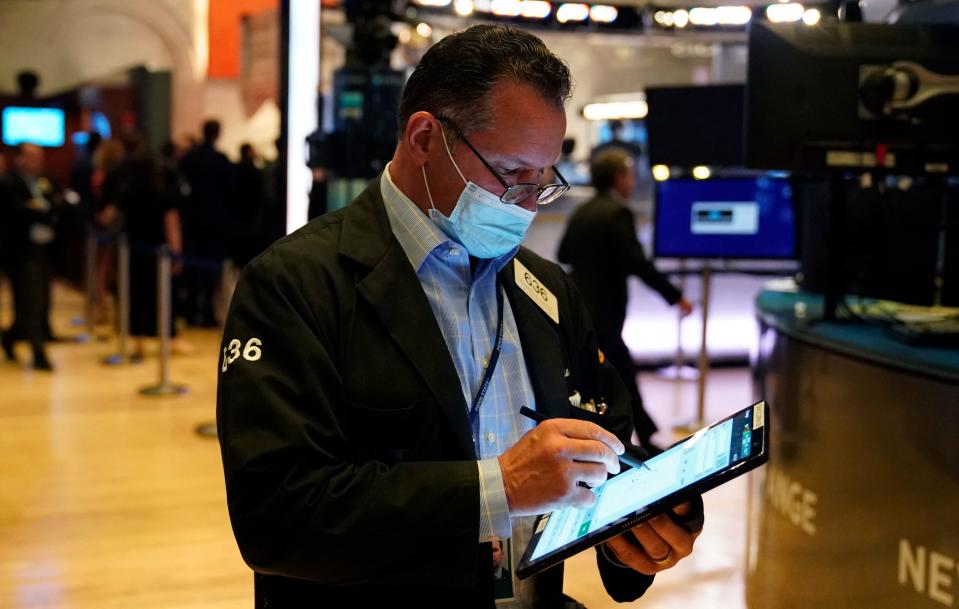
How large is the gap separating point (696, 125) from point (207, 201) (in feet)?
16.8

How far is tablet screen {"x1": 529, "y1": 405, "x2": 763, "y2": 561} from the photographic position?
1258 mm

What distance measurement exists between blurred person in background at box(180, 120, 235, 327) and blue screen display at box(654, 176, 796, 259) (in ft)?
14.9

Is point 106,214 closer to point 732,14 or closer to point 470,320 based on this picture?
point 732,14

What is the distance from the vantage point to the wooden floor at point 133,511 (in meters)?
3.65

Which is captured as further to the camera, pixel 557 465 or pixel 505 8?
pixel 505 8

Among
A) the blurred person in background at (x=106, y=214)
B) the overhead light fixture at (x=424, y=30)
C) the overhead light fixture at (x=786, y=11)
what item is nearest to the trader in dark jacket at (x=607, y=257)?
the overhead light fixture at (x=786, y=11)

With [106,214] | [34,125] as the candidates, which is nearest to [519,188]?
[106,214]

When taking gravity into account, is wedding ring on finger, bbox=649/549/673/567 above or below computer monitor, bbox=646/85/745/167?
below

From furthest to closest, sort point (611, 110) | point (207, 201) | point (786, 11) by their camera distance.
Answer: point (611, 110) < point (207, 201) < point (786, 11)

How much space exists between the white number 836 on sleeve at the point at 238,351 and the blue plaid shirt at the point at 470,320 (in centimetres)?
27

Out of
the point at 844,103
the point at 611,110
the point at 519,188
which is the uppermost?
the point at 611,110

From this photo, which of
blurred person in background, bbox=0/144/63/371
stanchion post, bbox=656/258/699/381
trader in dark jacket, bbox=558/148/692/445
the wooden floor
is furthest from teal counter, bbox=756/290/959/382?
blurred person in background, bbox=0/144/63/371

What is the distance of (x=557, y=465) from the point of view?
1207 mm

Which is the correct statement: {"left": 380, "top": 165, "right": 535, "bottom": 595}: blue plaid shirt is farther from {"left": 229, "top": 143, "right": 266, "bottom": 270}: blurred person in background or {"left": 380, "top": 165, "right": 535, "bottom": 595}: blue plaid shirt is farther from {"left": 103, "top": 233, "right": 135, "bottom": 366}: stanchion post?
{"left": 229, "top": 143, "right": 266, "bottom": 270}: blurred person in background
